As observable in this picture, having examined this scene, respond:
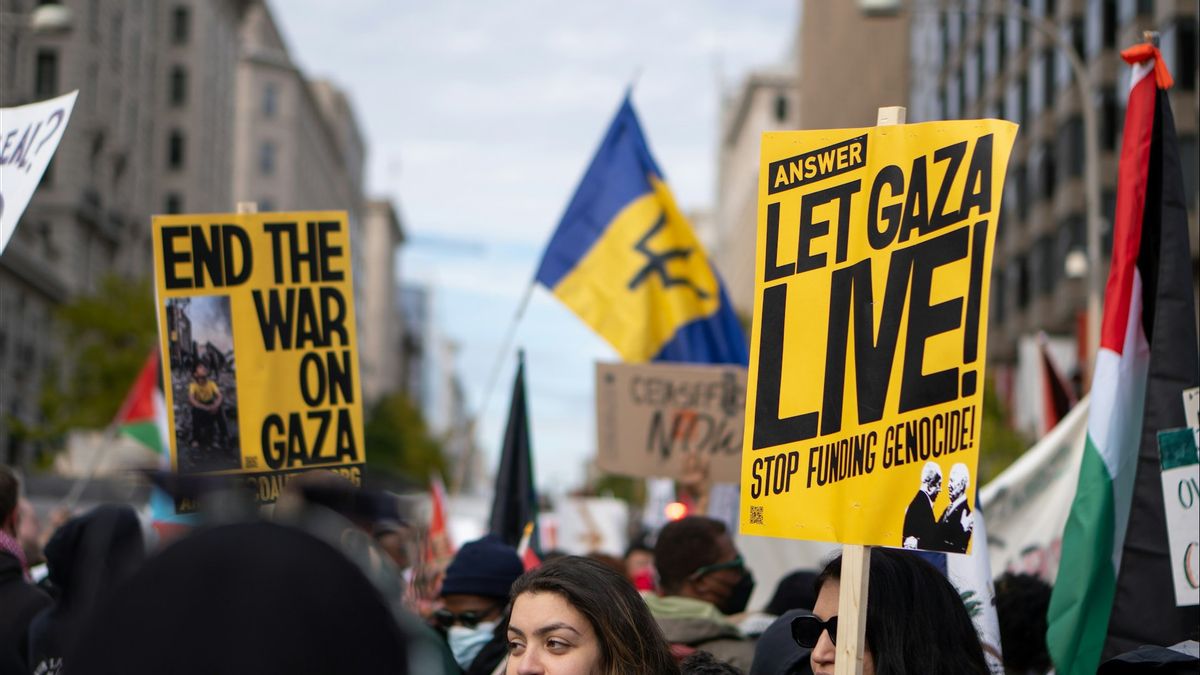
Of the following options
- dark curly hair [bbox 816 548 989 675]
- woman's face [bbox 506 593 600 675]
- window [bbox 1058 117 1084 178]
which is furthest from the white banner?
window [bbox 1058 117 1084 178]

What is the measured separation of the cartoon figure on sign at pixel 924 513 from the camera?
12.8ft

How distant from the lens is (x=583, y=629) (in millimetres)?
3520

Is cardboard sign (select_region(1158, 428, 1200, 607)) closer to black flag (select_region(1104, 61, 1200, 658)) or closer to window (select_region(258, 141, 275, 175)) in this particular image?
black flag (select_region(1104, 61, 1200, 658))

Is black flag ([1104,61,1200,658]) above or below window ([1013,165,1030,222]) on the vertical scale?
below

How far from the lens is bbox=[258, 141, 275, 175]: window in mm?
98750

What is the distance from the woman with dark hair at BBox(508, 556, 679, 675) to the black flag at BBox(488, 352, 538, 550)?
17.7 feet

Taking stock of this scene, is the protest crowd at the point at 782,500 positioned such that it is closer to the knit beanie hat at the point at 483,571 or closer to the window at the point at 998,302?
the knit beanie hat at the point at 483,571

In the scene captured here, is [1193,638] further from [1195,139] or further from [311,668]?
[1195,139]

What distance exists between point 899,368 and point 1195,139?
3385 cm

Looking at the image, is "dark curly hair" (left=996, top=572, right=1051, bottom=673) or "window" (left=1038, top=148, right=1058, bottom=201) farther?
"window" (left=1038, top=148, right=1058, bottom=201)

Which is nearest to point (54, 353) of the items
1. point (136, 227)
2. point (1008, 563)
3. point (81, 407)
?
point (81, 407)

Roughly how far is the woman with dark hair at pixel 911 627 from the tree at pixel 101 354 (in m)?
37.4

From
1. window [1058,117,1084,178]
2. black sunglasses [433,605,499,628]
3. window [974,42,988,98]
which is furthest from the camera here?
window [974,42,988,98]

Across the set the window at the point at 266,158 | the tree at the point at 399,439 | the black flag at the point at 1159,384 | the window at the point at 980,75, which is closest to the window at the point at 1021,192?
the window at the point at 980,75
